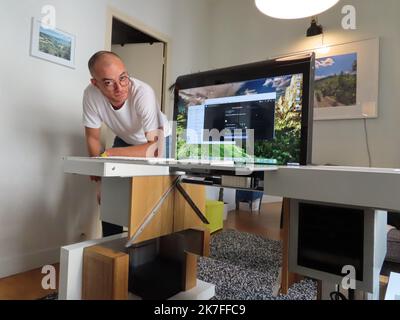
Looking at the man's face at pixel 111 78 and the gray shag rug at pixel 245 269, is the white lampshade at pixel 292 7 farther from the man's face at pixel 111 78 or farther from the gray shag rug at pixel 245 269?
the gray shag rug at pixel 245 269


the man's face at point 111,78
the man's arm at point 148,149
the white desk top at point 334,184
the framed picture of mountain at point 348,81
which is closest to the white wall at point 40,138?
the man's face at point 111,78

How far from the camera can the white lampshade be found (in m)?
1.46

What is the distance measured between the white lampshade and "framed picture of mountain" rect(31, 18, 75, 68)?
4.07 ft

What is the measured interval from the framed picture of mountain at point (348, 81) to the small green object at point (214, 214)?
1309 millimetres

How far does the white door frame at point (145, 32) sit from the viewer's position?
209cm

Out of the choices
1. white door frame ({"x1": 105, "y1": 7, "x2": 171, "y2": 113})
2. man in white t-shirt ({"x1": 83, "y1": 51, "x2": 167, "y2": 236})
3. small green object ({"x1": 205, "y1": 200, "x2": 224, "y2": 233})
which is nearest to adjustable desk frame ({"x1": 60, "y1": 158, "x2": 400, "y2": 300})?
man in white t-shirt ({"x1": 83, "y1": 51, "x2": 167, "y2": 236})

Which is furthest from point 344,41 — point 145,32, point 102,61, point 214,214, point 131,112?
point 102,61

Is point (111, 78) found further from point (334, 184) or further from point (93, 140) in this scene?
point (334, 184)

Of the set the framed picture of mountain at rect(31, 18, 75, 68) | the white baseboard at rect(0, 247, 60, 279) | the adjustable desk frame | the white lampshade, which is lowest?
the white baseboard at rect(0, 247, 60, 279)

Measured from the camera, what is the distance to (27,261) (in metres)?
1.63

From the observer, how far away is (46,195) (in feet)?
5.74

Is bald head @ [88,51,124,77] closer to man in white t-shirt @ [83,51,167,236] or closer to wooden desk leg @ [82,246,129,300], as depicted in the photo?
man in white t-shirt @ [83,51,167,236]

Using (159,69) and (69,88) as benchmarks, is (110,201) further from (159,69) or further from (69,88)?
(159,69)
